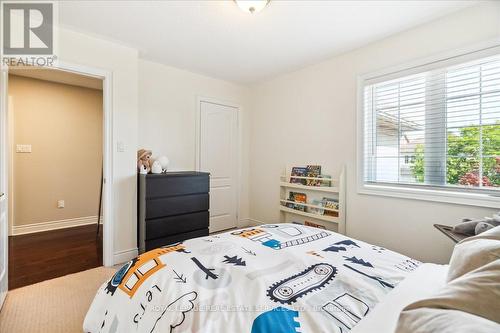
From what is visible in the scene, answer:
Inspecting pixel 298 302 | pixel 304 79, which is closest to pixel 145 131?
pixel 304 79

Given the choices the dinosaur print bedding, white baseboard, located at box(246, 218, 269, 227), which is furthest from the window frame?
white baseboard, located at box(246, 218, 269, 227)

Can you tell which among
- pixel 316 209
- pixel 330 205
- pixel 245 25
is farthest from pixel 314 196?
pixel 245 25

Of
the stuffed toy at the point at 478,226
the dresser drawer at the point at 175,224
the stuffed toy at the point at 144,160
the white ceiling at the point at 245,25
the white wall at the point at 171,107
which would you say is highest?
the white ceiling at the point at 245,25

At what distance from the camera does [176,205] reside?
2881 mm

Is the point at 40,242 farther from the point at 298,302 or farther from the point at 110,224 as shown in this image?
the point at 298,302

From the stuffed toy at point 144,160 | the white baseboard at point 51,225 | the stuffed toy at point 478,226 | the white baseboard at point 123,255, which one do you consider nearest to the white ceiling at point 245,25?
the stuffed toy at point 144,160

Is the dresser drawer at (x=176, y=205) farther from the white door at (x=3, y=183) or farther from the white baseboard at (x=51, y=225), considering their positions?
the white baseboard at (x=51, y=225)

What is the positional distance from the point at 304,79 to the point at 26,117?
4.18 meters

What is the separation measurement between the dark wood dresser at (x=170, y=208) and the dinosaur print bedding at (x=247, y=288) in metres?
1.43

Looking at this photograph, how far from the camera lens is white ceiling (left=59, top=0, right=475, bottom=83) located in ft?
6.59

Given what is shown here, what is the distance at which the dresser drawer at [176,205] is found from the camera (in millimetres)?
2726

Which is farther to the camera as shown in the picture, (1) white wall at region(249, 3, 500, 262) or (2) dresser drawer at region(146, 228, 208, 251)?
(2) dresser drawer at region(146, 228, 208, 251)

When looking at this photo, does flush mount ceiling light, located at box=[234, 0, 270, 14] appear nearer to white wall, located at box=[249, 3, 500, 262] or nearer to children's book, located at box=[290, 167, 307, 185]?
white wall, located at box=[249, 3, 500, 262]

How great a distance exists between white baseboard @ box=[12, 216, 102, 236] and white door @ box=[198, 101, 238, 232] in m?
2.33
